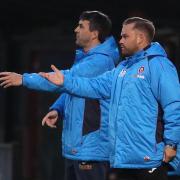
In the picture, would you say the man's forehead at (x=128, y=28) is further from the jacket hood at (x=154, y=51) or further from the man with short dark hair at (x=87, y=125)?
the man with short dark hair at (x=87, y=125)

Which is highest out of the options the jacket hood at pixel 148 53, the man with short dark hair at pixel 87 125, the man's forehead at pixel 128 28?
the man's forehead at pixel 128 28

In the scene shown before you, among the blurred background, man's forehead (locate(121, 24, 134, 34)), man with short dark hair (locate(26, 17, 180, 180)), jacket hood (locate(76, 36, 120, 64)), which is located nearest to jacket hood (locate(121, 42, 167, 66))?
man with short dark hair (locate(26, 17, 180, 180))

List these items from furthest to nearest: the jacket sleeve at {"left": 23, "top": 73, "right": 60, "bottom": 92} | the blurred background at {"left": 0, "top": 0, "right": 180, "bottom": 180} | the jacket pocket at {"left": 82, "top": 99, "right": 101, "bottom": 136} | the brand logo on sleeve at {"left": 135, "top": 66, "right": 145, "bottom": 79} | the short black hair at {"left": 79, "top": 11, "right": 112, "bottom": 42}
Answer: the blurred background at {"left": 0, "top": 0, "right": 180, "bottom": 180} < the short black hair at {"left": 79, "top": 11, "right": 112, "bottom": 42} < the jacket pocket at {"left": 82, "top": 99, "right": 101, "bottom": 136} < the jacket sleeve at {"left": 23, "top": 73, "right": 60, "bottom": 92} < the brand logo on sleeve at {"left": 135, "top": 66, "right": 145, "bottom": 79}

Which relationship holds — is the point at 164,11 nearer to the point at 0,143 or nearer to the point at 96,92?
the point at 0,143

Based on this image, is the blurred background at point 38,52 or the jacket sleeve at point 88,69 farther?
the blurred background at point 38,52

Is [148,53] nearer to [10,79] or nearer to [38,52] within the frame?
[10,79]

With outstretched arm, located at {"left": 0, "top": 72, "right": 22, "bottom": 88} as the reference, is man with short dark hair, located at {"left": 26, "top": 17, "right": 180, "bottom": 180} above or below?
below

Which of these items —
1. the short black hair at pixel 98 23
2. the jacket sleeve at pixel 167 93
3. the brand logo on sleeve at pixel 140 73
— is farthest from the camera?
the short black hair at pixel 98 23

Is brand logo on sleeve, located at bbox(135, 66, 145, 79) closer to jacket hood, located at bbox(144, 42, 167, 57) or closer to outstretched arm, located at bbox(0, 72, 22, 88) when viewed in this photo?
jacket hood, located at bbox(144, 42, 167, 57)

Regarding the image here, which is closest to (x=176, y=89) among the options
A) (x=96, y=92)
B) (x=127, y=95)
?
(x=127, y=95)

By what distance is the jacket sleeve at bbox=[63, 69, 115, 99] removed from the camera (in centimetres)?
493

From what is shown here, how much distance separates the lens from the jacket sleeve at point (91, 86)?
4.93 meters

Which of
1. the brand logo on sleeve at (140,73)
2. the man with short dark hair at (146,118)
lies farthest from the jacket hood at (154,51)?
the brand logo on sleeve at (140,73)

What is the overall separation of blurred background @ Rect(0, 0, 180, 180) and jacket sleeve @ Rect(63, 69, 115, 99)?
10.6 ft
